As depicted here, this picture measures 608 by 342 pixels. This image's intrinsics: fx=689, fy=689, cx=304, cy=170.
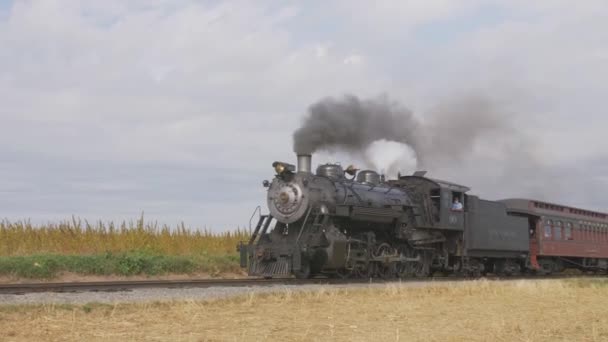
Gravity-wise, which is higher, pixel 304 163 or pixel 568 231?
pixel 304 163

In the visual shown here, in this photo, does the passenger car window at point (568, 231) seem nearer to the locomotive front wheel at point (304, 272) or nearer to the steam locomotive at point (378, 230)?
the steam locomotive at point (378, 230)

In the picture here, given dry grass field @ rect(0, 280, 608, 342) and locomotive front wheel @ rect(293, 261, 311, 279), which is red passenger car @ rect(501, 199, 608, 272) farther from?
dry grass field @ rect(0, 280, 608, 342)

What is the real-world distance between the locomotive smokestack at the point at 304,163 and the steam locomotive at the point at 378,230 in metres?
0.03

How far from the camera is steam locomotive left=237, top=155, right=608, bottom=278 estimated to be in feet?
60.7

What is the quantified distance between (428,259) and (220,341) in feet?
48.0

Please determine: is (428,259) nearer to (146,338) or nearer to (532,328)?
(532,328)

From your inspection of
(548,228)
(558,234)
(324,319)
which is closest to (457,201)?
(548,228)

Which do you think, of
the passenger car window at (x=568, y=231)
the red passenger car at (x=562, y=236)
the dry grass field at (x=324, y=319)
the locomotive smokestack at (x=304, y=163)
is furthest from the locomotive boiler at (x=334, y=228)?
the passenger car window at (x=568, y=231)

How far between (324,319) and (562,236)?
2139 centimetres

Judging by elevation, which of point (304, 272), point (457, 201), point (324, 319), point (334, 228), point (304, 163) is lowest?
point (324, 319)

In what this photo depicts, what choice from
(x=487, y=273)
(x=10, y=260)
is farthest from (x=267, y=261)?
(x=487, y=273)

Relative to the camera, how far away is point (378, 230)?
21.0 meters

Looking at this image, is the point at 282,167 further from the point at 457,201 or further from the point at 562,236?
the point at 562,236

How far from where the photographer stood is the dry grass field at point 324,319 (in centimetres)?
910
